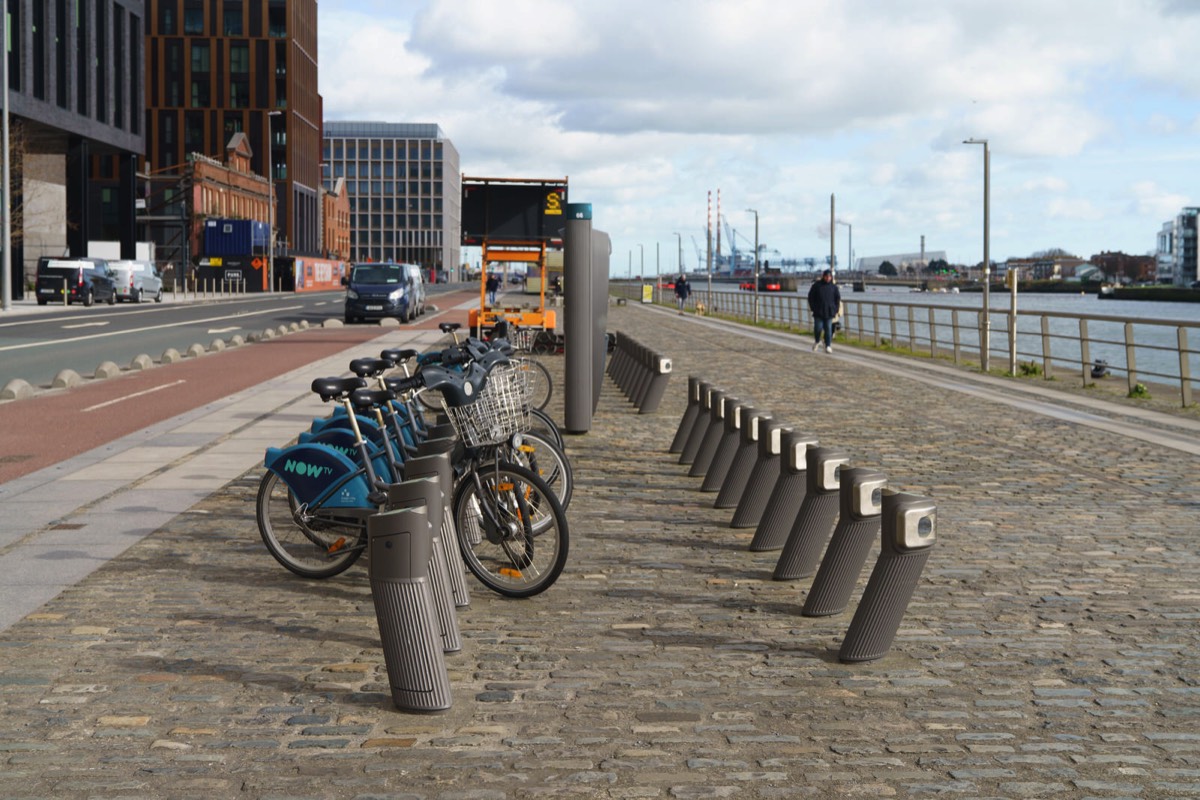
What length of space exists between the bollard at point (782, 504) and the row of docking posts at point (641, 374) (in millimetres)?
7706

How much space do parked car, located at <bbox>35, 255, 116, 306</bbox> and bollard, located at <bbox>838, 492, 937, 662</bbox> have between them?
48.7m

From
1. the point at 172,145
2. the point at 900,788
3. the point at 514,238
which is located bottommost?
the point at 900,788

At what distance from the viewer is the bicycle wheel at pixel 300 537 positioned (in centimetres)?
723

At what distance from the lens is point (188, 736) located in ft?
15.6

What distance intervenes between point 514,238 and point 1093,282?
517ft

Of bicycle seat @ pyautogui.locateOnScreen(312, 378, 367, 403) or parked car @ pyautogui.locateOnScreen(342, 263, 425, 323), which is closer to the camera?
bicycle seat @ pyautogui.locateOnScreen(312, 378, 367, 403)

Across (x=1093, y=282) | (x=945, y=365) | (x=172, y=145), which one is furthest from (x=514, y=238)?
(x=1093, y=282)

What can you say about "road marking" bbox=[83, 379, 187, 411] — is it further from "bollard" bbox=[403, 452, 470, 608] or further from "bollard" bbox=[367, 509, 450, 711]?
"bollard" bbox=[367, 509, 450, 711]

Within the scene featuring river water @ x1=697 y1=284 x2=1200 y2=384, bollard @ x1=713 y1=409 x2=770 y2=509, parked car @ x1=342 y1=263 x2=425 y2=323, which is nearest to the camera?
bollard @ x1=713 y1=409 x2=770 y2=509

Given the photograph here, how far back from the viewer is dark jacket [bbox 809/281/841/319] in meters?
31.8

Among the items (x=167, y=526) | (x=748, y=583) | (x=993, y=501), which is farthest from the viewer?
(x=993, y=501)

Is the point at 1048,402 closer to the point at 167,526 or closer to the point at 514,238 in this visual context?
the point at 514,238

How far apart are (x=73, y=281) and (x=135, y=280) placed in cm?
634

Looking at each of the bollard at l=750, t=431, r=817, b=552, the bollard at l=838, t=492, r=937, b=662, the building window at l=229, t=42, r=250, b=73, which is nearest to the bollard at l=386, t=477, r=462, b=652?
the bollard at l=838, t=492, r=937, b=662
